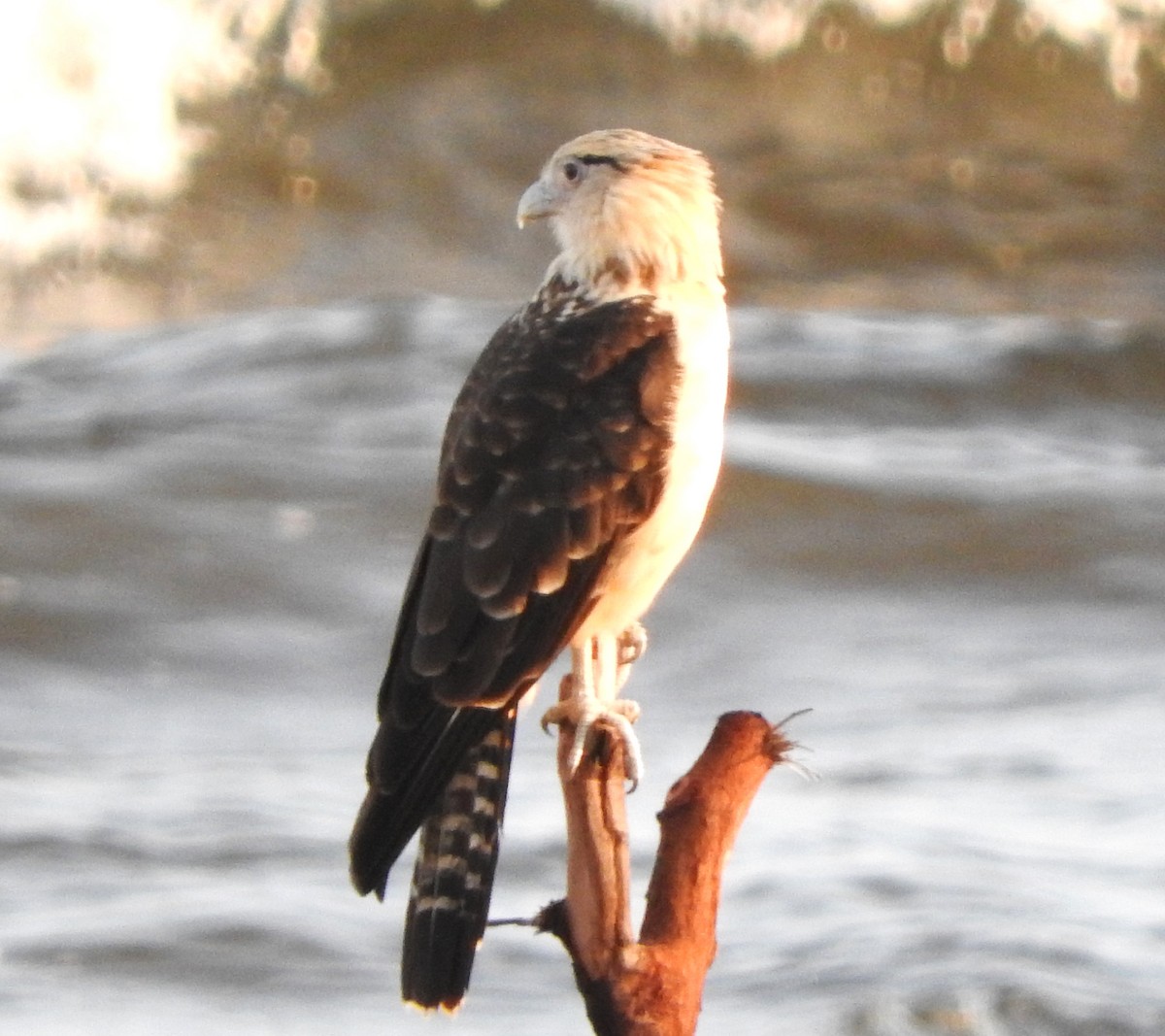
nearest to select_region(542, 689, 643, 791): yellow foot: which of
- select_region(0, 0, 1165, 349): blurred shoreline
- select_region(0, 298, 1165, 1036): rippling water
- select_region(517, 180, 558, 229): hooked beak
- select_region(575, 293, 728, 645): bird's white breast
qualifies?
select_region(575, 293, 728, 645): bird's white breast

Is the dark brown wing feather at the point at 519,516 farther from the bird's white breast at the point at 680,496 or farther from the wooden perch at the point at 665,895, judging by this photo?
the wooden perch at the point at 665,895

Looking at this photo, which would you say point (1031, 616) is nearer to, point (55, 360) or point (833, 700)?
point (833, 700)

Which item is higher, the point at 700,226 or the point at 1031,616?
the point at 1031,616

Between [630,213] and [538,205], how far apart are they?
0.90ft

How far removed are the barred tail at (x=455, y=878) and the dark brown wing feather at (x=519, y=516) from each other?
51 millimetres

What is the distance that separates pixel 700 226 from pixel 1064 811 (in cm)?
716

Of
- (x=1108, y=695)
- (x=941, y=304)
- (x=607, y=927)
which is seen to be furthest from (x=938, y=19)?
(x=607, y=927)

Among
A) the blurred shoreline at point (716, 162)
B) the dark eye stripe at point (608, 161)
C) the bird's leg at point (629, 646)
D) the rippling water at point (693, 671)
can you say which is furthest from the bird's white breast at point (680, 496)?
the blurred shoreline at point (716, 162)

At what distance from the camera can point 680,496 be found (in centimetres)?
554

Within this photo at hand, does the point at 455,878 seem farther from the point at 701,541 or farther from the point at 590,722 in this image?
the point at 701,541

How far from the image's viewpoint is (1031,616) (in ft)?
55.5

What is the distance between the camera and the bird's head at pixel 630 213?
5.89m

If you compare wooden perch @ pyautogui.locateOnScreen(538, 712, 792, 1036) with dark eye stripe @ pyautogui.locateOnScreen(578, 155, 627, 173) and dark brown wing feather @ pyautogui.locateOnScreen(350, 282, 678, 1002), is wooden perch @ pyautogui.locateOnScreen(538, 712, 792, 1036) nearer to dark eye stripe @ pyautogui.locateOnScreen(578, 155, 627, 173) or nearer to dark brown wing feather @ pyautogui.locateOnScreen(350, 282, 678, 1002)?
dark brown wing feather @ pyautogui.locateOnScreen(350, 282, 678, 1002)

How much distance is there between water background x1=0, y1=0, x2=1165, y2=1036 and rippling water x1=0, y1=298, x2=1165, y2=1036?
36mm
